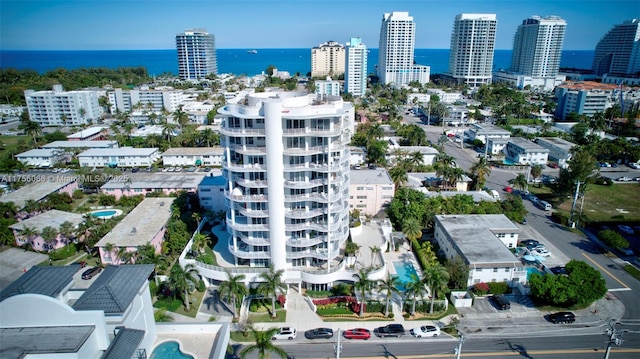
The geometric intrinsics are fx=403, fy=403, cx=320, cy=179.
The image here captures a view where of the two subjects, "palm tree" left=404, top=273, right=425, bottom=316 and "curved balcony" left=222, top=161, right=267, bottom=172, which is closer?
"palm tree" left=404, top=273, right=425, bottom=316

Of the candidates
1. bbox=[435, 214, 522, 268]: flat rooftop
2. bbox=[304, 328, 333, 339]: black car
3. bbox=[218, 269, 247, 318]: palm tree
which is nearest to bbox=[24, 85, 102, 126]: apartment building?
bbox=[218, 269, 247, 318]: palm tree

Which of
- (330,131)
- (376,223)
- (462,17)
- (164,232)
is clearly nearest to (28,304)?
(330,131)

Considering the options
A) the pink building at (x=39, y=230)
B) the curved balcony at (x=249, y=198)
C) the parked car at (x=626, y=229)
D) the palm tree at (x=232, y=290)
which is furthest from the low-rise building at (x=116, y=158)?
the parked car at (x=626, y=229)

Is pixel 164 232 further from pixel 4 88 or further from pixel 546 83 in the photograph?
pixel 546 83

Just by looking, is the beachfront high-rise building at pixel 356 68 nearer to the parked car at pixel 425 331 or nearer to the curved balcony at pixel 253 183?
the curved balcony at pixel 253 183

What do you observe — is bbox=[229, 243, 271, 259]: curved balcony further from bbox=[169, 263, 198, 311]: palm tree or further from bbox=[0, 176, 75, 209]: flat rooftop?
bbox=[0, 176, 75, 209]: flat rooftop

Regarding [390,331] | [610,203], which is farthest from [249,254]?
[610,203]
